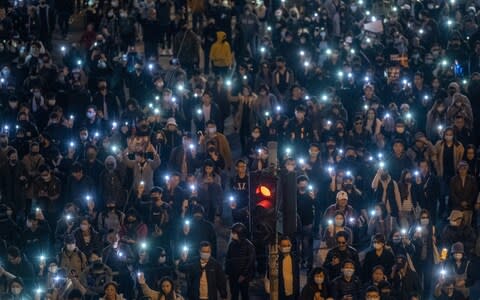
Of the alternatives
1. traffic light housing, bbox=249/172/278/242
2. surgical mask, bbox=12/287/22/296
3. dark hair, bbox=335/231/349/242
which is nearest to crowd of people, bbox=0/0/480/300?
surgical mask, bbox=12/287/22/296

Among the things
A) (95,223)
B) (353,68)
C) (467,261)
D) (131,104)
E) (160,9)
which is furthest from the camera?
(160,9)

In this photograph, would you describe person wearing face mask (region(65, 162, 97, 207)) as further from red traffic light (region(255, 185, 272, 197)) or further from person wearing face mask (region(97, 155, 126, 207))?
red traffic light (region(255, 185, 272, 197))

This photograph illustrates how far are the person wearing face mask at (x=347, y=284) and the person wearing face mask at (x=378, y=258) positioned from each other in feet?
2.26

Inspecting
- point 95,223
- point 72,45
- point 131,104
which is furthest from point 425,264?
point 72,45

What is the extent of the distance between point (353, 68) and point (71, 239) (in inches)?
363

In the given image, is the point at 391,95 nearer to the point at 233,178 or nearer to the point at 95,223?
the point at 233,178

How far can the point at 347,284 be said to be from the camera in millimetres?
19188

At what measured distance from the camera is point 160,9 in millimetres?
30359

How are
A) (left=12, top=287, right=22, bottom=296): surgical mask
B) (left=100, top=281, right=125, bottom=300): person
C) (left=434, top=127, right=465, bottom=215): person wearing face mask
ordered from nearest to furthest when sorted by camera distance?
(left=100, top=281, right=125, bottom=300): person < (left=12, top=287, right=22, bottom=296): surgical mask < (left=434, top=127, right=465, bottom=215): person wearing face mask

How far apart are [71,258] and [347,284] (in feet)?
14.1

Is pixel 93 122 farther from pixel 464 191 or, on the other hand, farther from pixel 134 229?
pixel 464 191

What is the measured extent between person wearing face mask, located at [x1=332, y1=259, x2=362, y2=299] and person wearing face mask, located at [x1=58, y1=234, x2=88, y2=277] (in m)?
3.92

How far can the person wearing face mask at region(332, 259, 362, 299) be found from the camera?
19.1m

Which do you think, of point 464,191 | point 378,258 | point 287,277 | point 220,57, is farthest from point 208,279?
point 220,57
